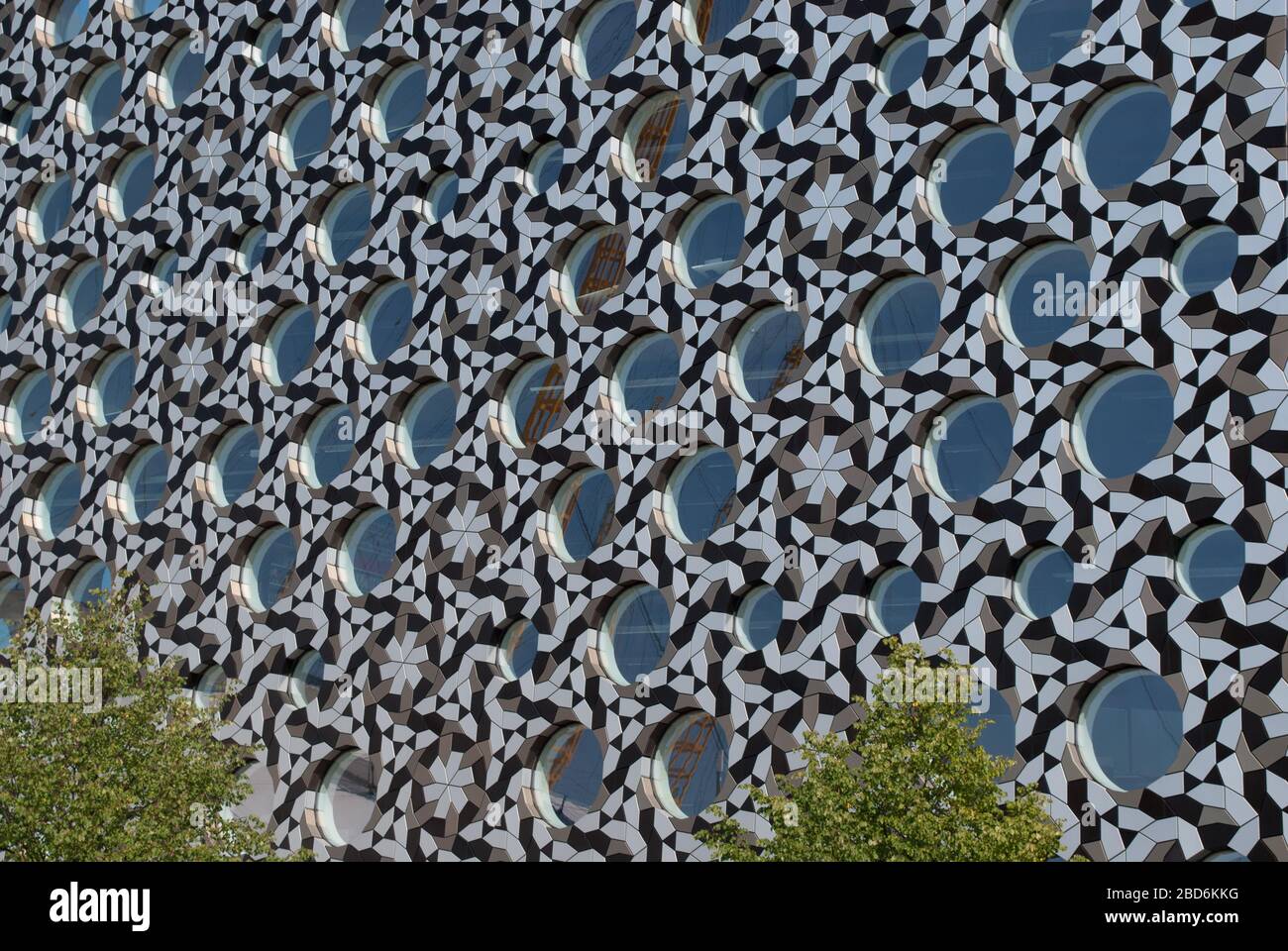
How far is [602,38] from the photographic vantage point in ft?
85.8

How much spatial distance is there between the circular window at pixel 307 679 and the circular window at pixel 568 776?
15.0ft

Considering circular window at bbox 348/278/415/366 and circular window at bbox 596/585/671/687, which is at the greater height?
circular window at bbox 348/278/415/366

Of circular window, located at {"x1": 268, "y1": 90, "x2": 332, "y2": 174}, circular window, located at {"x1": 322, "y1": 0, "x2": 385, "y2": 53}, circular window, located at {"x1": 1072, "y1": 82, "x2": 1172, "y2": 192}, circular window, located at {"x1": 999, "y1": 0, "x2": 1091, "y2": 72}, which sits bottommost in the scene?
circular window, located at {"x1": 1072, "y1": 82, "x2": 1172, "y2": 192}

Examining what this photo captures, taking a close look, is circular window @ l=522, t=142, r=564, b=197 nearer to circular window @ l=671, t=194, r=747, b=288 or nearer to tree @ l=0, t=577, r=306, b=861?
circular window @ l=671, t=194, r=747, b=288

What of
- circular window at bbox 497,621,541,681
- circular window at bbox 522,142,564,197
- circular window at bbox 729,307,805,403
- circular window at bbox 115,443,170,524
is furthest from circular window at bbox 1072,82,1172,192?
circular window at bbox 115,443,170,524

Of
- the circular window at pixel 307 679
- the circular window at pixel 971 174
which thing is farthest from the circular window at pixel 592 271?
the circular window at pixel 307 679

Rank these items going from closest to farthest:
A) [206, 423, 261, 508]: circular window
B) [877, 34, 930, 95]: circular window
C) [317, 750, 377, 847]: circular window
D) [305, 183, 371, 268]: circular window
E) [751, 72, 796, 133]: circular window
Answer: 1. [877, 34, 930, 95]: circular window
2. [751, 72, 796, 133]: circular window
3. [317, 750, 377, 847]: circular window
4. [305, 183, 371, 268]: circular window
5. [206, 423, 261, 508]: circular window

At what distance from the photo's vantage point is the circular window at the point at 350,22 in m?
29.0

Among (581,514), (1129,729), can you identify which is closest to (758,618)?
(581,514)

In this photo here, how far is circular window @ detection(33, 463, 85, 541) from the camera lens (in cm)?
3048

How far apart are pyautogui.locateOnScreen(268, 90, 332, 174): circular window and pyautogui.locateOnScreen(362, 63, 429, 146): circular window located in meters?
1.09

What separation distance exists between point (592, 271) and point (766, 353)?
3.65 m

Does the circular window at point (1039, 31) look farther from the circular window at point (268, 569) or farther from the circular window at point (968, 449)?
the circular window at point (268, 569)
